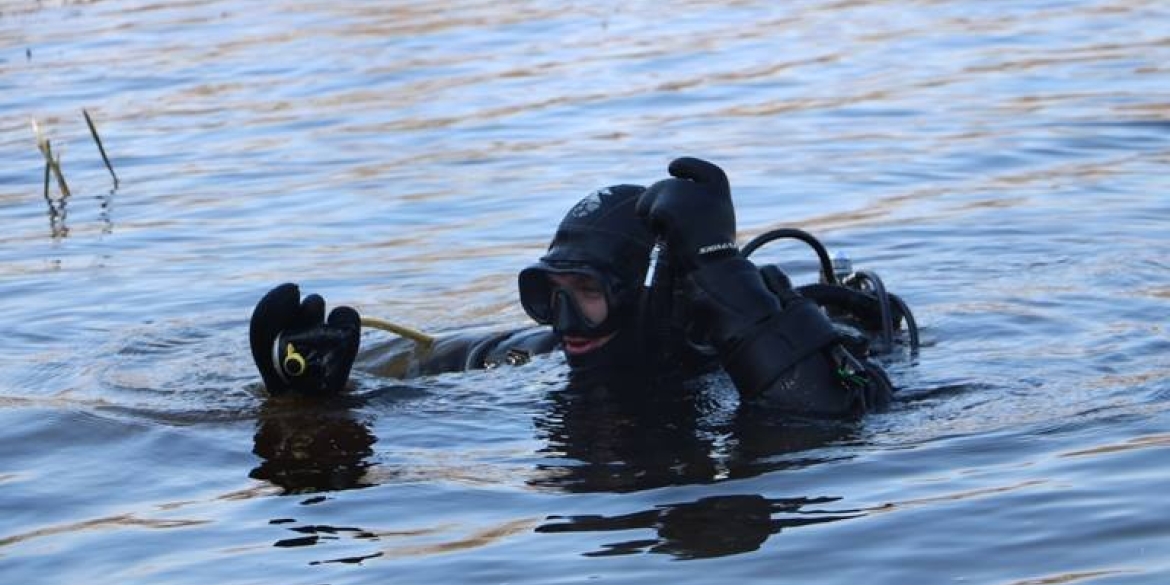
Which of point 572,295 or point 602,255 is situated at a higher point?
point 602,255

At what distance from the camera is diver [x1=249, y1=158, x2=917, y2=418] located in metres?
5.75

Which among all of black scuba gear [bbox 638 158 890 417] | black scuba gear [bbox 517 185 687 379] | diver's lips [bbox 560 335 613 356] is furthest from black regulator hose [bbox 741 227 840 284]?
diver's lips [bbox 560 335 613 356]

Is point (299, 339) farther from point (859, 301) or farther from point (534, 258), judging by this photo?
point (534, 258)

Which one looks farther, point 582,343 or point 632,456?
point 582,343

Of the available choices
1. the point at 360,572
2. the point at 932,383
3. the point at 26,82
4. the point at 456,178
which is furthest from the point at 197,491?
the point at 26,82

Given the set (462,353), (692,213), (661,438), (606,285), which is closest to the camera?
(692,213)

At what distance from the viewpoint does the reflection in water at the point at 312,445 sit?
18.9ft

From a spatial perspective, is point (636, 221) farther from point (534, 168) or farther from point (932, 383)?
point (534, 168)

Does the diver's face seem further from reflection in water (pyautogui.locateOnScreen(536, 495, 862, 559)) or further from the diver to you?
reflection in water (pyautogui.locateOnScreen(536, 495, 862, 559))

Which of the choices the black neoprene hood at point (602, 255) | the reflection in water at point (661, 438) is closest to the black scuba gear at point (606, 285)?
the black neoprene hood at point (602, 255)

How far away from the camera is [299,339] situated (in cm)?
624

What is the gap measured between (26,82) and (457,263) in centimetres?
693

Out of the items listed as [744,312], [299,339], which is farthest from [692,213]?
[299,339]

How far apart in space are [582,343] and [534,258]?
9.93 ft
